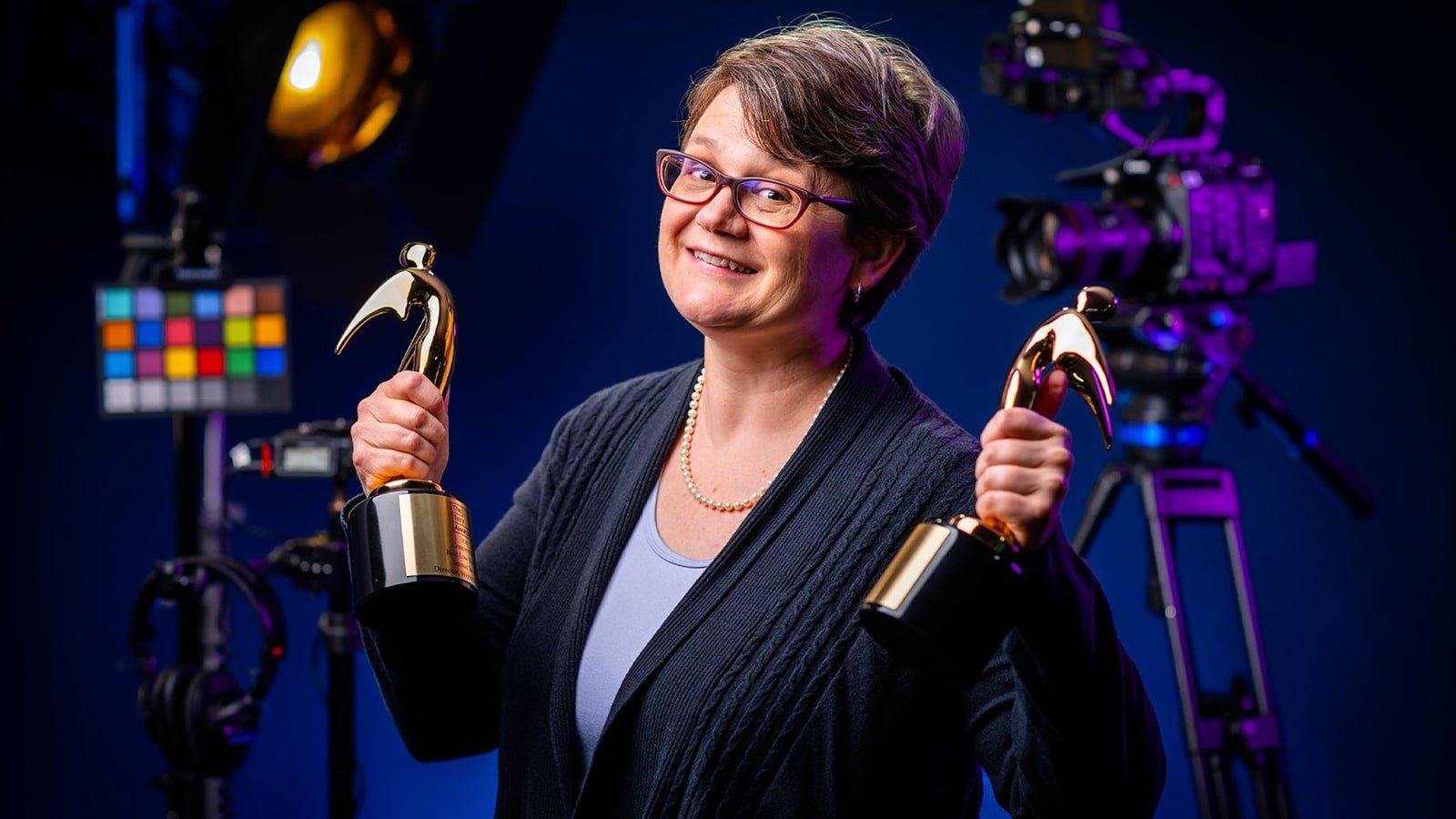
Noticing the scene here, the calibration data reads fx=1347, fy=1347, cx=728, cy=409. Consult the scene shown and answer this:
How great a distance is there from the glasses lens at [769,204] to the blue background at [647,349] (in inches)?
61.4

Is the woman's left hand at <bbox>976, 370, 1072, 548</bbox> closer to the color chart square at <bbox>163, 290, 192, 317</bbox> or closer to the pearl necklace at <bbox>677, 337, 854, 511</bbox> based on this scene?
the pearl necklace at <bbox>677, 337, 854, 511</bbox>

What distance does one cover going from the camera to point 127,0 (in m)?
2.05

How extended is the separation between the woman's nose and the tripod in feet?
3.38

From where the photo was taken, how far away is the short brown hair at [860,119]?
998mm

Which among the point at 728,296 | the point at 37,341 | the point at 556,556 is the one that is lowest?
the point at 556,556

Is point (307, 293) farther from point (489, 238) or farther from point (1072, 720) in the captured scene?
point (1072, 720)

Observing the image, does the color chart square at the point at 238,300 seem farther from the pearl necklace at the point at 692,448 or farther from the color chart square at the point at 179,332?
the pearl necklace at the point at 692,448

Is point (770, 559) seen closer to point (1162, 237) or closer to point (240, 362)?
point (1162, 237)

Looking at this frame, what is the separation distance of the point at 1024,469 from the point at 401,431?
1.41ft

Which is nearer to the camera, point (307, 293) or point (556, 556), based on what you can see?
point (556, 556)

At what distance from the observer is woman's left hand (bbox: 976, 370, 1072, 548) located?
743 millimetres

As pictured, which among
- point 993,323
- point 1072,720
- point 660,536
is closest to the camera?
point 1072,720

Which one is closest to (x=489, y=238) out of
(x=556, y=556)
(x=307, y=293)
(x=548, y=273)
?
(x=548, y=273)

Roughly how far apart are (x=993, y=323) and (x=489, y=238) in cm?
100
